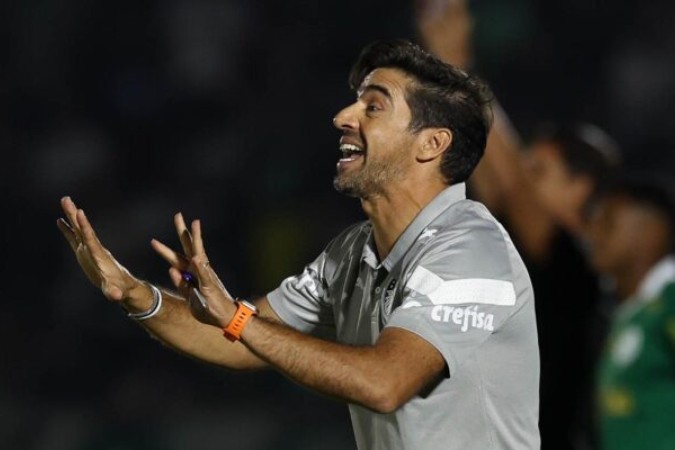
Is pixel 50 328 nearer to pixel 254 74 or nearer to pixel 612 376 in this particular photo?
pixel 254 74

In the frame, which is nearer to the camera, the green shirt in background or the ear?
the ear

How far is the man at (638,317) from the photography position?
3.68m

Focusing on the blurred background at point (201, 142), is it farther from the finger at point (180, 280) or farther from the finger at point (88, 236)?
the finger at point (180, 280)

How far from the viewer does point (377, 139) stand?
2.58 m

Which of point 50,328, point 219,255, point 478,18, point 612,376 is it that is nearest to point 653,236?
point 612,376

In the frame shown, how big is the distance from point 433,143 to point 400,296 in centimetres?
35

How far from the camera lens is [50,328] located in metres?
4.73

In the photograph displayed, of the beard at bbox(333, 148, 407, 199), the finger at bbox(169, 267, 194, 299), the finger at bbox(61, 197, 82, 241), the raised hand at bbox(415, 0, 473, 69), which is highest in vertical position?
the raised hand at bbox(415, 0, 473, 69)

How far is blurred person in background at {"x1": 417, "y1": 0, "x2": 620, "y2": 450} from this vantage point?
149 inches

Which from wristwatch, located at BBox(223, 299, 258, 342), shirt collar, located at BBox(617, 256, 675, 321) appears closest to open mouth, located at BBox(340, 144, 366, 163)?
wristwatch, located at BBox(223, 299, 258, 342)

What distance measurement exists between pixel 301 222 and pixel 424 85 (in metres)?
2.15

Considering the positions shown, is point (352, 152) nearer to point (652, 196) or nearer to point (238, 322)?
point (238, 322)

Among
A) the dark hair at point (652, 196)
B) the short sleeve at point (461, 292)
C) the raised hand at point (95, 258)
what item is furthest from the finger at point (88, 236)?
the dark hair at point (652, 196)

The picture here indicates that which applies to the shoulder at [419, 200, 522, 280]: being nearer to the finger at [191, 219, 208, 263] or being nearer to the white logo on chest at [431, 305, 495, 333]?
the white logo on chest at [431, 305, 495, 333]
